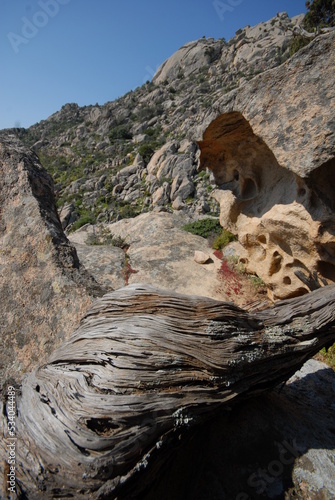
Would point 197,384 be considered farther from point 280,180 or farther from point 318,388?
point 280,180

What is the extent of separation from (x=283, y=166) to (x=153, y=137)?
46.8 meters

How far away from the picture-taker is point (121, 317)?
2.40m

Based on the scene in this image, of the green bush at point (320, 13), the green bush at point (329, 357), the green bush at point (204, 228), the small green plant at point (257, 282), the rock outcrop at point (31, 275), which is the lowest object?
the green bush at point (329, 357)

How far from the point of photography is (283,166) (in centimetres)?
553

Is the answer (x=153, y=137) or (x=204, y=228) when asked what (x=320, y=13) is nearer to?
(x=204, y=228)

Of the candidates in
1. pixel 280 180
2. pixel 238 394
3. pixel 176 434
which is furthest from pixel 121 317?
pixel 280 180

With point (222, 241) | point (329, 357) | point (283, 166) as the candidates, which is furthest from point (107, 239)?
point (329, 357)

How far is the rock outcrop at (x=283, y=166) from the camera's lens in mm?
5008

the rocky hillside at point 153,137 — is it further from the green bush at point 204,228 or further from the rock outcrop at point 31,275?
the green bush at point 204,228

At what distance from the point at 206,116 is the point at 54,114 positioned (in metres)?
97.1

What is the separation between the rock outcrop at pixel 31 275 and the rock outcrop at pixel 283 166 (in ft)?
13.6

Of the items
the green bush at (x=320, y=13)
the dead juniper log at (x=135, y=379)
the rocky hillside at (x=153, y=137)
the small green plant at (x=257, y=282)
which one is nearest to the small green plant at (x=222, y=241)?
the small green plant at (x=257, y=282)

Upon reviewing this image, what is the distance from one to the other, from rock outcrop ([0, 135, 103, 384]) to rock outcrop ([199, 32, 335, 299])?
13.6 ft

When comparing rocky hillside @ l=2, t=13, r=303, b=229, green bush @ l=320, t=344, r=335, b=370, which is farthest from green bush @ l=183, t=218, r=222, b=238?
green bush @ l=320, t=344, r=335, b=370
